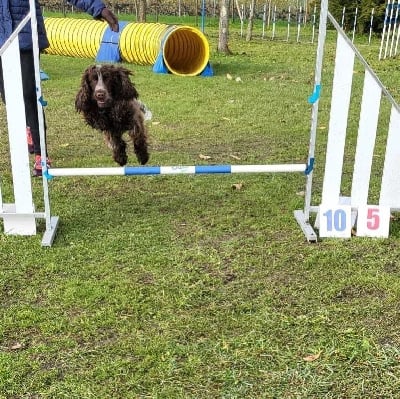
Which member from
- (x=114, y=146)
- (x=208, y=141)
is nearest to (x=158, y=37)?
(x=208, y=141)

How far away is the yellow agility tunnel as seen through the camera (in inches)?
429

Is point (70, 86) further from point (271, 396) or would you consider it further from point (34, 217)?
point (271, 396)

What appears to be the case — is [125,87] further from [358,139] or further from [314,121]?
[358,139]

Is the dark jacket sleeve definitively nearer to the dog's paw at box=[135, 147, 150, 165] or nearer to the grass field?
the dog's paw at box=[135, 147, 150, 165]

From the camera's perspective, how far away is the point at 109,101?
151 inches

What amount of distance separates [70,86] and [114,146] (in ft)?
18.7

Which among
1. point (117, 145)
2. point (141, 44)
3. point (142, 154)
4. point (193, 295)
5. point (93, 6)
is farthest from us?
point (141, 44)

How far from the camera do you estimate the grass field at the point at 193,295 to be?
2.57 metres

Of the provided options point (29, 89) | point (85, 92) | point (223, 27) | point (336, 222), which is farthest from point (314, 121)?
point (223, 27)

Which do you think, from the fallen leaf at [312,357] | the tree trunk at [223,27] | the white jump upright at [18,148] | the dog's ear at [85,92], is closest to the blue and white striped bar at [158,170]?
the white jump upright at [18,148]

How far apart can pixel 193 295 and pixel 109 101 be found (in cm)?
146

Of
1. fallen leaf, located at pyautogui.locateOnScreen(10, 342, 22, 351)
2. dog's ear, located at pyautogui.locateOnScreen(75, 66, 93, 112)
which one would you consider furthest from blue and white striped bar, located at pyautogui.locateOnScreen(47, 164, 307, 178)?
fallen leaf, located at pyautogui.locateOnScreen(10, 342, 22, 351)

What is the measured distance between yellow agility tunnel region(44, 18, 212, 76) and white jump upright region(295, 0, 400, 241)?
7.06 metres

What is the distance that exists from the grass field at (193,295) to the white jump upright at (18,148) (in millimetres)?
126
